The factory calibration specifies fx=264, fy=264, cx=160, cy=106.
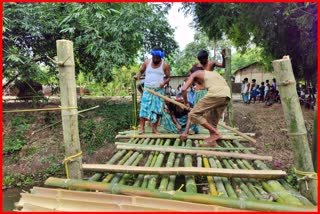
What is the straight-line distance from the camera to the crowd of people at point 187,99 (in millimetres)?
3424

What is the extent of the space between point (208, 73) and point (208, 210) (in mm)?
1989

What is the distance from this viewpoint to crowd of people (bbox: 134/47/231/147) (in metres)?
3.42

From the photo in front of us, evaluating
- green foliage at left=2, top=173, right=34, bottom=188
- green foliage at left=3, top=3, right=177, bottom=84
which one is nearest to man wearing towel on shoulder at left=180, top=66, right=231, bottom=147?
green foliage at left=3, top=3, right=177, bottom=84

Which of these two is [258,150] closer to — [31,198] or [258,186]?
[258,186]

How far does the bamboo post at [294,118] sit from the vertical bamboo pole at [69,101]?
1.81 meters

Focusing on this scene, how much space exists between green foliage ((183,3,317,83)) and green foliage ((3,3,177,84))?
→ 65.5 inches

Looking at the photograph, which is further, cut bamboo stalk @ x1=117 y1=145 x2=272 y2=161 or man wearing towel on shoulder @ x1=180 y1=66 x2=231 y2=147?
man wearing towel on shoulder @ x1=180 y1=66 x2=231 y2=147

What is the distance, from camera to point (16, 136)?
8570 mm

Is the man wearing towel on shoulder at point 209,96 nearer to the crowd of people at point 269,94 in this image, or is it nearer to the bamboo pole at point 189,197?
the bamboo pole at point 189,197

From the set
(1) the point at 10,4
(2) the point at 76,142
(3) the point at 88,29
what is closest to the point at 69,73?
(2) the point at 76,142

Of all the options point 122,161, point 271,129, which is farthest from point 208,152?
point 271,129

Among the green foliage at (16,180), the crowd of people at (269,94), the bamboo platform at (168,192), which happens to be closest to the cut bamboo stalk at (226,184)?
the bamboo platform at (168,192)

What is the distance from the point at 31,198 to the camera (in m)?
A: 2.11

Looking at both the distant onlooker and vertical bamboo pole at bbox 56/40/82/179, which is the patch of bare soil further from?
vertical bamboo pole at bbox 56/40/82/179
